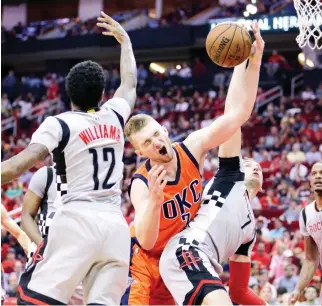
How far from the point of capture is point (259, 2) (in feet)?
70.2

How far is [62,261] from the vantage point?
3619mm

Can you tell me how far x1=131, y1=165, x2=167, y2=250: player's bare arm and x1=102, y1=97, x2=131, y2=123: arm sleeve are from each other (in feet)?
1.18

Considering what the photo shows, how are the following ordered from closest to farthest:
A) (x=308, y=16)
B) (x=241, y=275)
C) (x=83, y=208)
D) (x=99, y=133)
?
(x=83, y=208) → (x=99, y=133) → (x=241, y=275) → (x=308, y=16)

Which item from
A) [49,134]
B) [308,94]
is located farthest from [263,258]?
[308,94]

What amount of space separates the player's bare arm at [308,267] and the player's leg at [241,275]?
1.14 m

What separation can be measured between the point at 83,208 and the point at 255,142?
509 inches

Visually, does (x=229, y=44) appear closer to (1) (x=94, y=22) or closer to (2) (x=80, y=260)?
(2) (x=80, y=260)

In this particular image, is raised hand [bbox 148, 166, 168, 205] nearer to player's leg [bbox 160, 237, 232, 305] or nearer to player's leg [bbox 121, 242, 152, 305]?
player's leg [bbox 160, 237, 232, 305]

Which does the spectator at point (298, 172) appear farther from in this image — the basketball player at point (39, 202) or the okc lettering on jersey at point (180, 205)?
the okc lettering on jersey at point (180, 205)

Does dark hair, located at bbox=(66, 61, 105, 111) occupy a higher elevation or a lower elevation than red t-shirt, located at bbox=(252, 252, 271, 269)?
higher

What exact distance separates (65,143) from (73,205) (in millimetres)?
335

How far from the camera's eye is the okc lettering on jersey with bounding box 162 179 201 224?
4.36 metres

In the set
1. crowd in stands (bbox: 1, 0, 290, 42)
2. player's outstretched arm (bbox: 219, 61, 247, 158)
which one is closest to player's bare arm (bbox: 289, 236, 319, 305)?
player's outstretched arm (bbox: 219, 61, 247, 158)

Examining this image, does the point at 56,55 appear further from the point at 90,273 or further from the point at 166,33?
the point at 90,273
